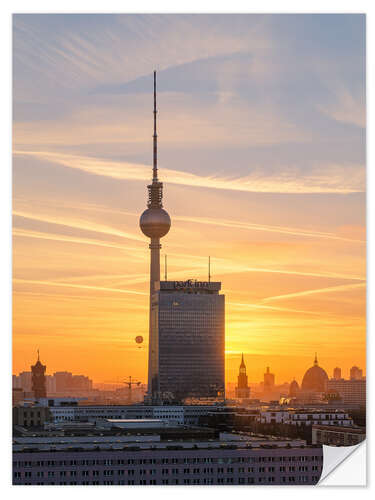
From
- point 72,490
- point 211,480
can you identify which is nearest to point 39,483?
point 72,490

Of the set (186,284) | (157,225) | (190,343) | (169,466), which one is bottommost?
(169,466)

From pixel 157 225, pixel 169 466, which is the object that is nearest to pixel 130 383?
pixel 157 225

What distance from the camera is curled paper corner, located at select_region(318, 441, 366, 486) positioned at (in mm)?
21500

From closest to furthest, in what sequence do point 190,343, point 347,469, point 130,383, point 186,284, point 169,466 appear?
point 347,469, point 169,466, point 130,383, point 190,343, point 186,284

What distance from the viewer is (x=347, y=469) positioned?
21766 millimetres

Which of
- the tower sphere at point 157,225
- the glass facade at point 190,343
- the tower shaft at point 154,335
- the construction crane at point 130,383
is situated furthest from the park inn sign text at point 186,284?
the construction crane at point 130,383

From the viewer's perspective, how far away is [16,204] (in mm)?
24984

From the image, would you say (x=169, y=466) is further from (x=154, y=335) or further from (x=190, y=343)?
(x=154, y=335)

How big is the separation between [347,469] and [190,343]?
66422mm

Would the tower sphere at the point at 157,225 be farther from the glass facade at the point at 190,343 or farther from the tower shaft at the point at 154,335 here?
the glass facade at the point at 190,343

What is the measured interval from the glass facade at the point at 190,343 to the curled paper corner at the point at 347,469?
60493mm

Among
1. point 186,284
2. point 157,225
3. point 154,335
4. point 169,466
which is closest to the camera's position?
point 169,466

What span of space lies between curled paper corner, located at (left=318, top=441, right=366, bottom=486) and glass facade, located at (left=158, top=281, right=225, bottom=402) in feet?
198

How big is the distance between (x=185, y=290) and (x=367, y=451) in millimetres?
69219
